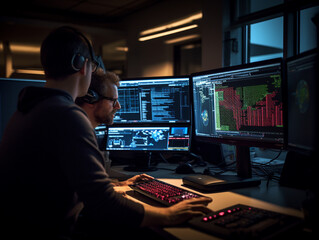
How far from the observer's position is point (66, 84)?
1.08m

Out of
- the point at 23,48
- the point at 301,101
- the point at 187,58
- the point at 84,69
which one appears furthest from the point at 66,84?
the point at 23,48

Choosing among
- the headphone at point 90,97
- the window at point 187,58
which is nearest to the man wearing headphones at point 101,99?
the headphone at point 90,97

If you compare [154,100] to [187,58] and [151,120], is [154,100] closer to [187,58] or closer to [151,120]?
[151,120]

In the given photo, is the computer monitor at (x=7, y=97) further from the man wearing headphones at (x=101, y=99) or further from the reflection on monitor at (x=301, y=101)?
the reflection on monitor at (x=301, y=101)

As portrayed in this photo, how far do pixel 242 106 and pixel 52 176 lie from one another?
896 millimetres

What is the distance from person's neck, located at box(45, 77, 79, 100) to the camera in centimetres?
106

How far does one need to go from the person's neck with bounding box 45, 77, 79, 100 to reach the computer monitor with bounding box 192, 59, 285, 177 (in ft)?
2.41

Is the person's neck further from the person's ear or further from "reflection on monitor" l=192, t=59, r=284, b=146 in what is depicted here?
"reflection on monitor" l=192, t=59, r=284, b=146

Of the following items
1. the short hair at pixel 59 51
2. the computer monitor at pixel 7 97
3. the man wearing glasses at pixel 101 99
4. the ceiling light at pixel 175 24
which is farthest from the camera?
the ceiling light at pixel 175 24

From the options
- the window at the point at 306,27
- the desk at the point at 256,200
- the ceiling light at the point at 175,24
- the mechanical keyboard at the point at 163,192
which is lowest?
the desk at the point at 256,200

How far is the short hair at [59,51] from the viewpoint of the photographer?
1.03m

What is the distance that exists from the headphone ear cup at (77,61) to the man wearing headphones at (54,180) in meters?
0.18

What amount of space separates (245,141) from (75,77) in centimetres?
81

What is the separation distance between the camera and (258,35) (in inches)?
146
